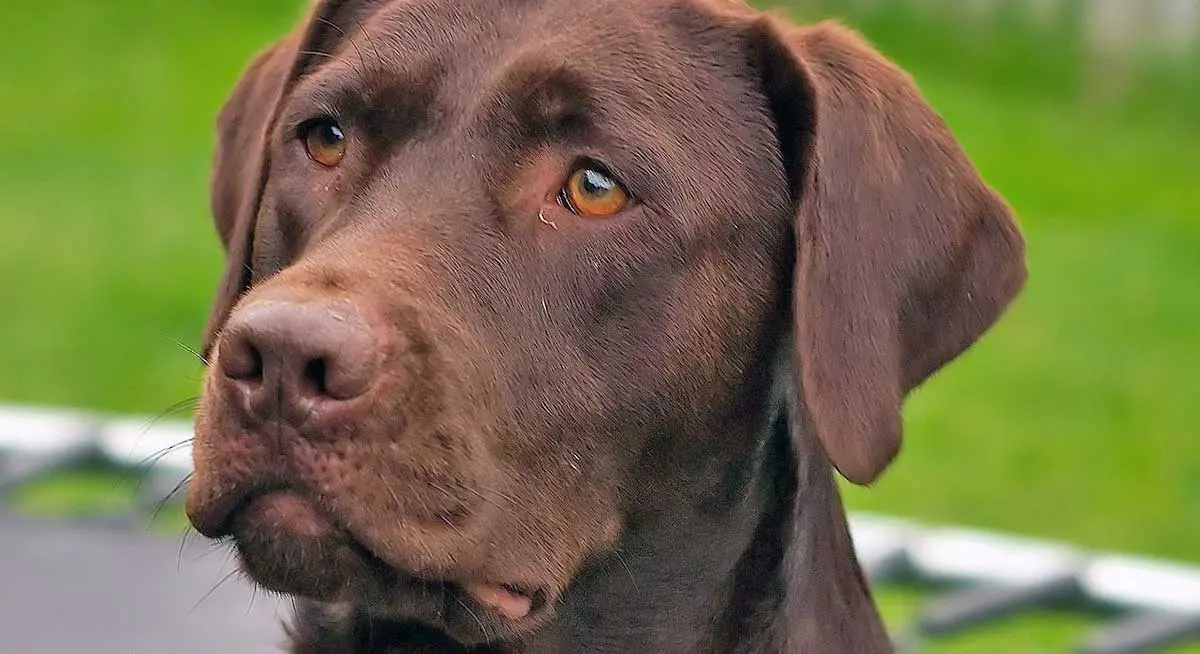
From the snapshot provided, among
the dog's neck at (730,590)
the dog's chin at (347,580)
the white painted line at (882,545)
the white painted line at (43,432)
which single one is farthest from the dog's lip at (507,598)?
the white painted line at (43,432)

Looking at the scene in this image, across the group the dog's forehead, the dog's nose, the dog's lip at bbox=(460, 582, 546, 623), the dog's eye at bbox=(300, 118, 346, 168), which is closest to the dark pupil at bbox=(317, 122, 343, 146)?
the dog's eye at bbox=(300, 118, 346, 168)

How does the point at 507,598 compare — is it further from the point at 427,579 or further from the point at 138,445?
the point at 138,445

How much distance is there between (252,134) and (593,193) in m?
0.91

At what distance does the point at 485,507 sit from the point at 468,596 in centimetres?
15

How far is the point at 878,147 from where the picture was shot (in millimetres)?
2578

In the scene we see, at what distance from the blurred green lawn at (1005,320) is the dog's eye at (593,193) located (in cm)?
415

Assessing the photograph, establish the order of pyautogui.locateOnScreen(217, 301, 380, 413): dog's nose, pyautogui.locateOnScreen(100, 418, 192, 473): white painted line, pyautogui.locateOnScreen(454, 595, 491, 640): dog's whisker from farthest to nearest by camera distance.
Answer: pyautogui.locateOnScreen(100, 418, 192, 473): white painted line → pyautogui.locateOnScreen(454, 595, 491, 640): dog's whisker → pyautogui.locateOnScreen(217, 301, 380, 413): dog's nose

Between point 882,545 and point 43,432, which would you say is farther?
point 43,432

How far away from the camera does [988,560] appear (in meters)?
4.91

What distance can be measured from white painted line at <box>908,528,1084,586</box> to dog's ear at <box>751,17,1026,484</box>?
234 centimetres

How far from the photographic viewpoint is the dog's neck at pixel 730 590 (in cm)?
273

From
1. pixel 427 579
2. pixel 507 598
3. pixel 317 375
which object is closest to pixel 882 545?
pixel 507 598

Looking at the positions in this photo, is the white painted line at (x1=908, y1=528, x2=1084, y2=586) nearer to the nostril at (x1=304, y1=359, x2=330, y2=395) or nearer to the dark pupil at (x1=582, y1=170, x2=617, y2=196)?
the dark pupil at (x1=582, y1=170, x2=617, y2=196)

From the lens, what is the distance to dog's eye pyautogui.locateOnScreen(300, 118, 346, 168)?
2.68m
